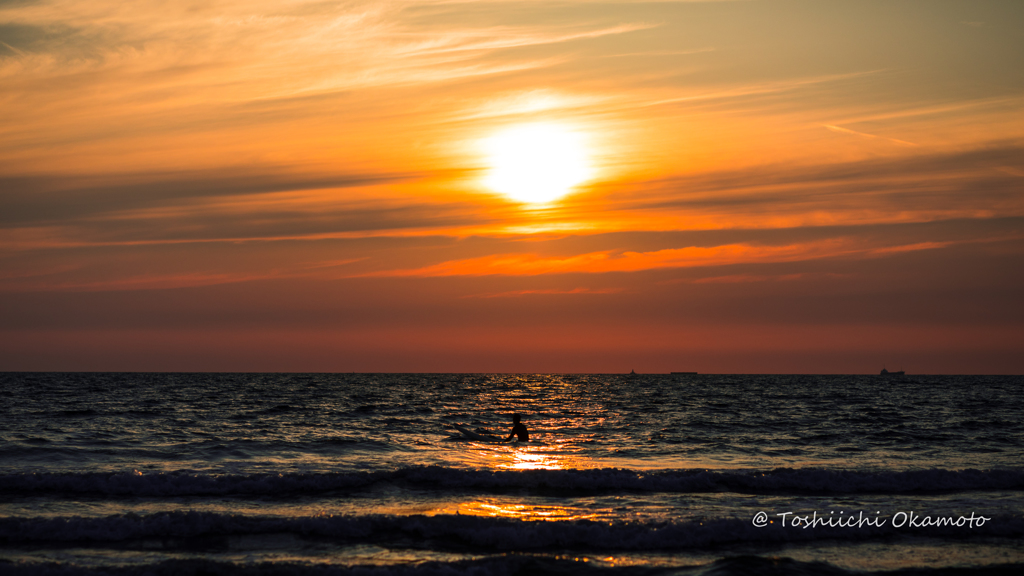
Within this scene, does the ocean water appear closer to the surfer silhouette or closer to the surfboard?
the surfer silhouette

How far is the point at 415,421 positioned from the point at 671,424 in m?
13.7

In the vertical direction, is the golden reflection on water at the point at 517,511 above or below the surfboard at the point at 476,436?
above

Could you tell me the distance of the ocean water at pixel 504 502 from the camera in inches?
489

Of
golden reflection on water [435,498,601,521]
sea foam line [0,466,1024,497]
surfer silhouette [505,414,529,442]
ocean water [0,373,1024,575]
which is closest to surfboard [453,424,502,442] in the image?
ocean water [0,373,1024,575]

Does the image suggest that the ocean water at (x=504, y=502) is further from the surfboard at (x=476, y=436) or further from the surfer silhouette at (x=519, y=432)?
the surfboard at (x=476, y=436)

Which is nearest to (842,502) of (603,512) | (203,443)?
(603,512)

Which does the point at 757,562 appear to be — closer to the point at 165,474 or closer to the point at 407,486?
the point at 407,486

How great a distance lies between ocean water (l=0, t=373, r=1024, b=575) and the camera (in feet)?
40.7

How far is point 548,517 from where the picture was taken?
50.1ft

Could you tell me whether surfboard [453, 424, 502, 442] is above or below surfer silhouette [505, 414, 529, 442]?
below

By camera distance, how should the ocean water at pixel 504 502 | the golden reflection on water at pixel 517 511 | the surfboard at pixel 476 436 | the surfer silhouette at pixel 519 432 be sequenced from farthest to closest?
1. the surfboard at pixel 476 436
2. the surfer silhouette at pixel 519 432
3. the golden reflection on water at pixel 517 511
4. the ocean water at pixel 504 502

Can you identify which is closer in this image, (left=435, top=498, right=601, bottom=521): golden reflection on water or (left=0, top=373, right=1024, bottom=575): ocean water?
(left=0, top=373, right=1024, bottom=575): ocean water

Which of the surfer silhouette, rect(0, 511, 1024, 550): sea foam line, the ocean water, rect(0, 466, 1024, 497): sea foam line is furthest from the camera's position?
the surfer silhouette

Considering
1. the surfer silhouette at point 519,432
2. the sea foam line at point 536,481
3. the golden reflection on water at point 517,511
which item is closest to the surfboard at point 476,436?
the surfer silhouette at point 519,432
